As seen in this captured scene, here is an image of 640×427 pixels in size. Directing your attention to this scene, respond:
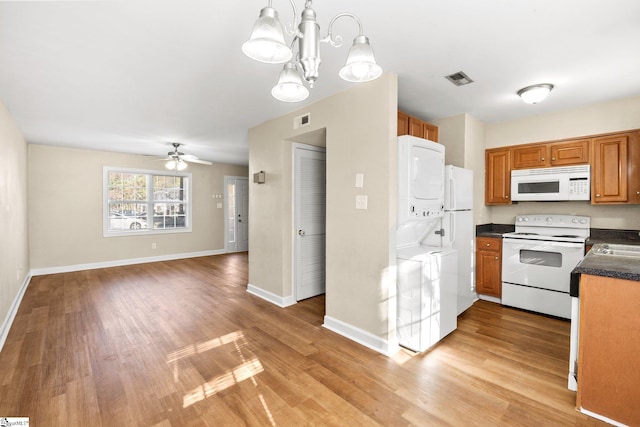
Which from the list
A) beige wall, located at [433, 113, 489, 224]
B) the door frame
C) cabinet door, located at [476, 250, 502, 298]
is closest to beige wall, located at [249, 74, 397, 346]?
the door frame

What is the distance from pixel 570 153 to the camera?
3.50 metres

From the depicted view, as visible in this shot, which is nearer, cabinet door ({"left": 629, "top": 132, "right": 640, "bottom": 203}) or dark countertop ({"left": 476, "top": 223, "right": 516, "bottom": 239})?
cabinet door ({"left": 629, "top": 132, "right": 640, "bottom": 203})

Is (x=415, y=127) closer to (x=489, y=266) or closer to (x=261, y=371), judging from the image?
(x=489, y=266)

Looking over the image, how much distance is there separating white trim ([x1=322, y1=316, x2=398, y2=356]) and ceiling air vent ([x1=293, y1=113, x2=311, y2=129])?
215 cm

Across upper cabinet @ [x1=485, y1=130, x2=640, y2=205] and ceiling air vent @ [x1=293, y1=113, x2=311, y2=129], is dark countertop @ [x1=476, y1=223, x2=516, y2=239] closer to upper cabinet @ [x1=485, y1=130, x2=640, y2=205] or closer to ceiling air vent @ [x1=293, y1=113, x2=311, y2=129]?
upper cabinet @ [x1=485, y1=130, x2=640, y2=205]

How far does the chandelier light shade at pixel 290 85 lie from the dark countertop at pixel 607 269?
1.99 metres

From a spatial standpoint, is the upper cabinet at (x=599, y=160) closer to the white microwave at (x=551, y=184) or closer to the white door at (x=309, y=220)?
the white microwave at (x=551, y=184)

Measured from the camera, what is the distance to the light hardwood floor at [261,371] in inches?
70.7

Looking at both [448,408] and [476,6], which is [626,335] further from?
[476,6]

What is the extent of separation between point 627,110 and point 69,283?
26.2ft

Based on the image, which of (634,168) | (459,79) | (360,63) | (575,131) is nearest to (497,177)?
(575,131)

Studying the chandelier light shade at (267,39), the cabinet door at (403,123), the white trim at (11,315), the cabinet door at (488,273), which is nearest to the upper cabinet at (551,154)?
the cabinet door at (488,273)

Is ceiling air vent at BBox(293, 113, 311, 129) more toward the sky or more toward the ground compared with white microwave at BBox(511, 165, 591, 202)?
more toward the sky

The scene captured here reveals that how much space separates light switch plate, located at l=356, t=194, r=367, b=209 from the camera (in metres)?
2.69
